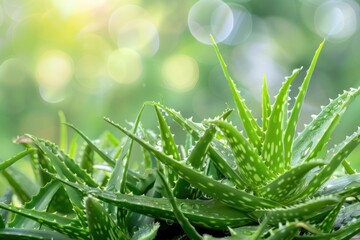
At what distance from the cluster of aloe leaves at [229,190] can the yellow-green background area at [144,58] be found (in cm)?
392

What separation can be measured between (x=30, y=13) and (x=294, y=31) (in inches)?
105

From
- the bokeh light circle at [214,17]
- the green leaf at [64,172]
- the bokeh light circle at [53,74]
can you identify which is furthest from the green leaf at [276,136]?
the bokeh light circle at [214,17]

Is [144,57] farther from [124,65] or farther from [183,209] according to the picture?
[183,209]

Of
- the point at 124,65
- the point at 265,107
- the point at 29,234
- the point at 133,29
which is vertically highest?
the point at 133,29

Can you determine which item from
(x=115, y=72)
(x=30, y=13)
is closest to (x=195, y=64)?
(x=115, y=72)

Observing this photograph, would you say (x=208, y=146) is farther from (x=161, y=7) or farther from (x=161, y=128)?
(x=161, y=7)

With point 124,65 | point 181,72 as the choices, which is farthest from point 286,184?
point 124,65

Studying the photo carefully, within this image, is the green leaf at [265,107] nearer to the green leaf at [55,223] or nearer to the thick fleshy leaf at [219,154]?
the thick fleshy leaf at [219,154]

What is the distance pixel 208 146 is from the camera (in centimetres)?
61

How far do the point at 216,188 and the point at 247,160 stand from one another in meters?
0.04

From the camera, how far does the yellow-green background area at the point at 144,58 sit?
5.32 metres

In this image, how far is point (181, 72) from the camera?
5.52 m

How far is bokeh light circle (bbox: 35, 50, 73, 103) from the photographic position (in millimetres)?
5535

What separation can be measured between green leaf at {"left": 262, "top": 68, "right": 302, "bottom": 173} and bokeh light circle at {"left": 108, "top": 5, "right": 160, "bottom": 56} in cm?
537
